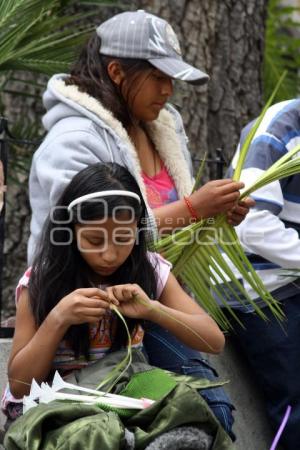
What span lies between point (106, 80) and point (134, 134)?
0.23 m

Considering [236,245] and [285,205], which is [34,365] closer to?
[236,245]

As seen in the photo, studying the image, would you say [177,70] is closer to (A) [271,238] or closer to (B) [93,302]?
(A) [271,238]

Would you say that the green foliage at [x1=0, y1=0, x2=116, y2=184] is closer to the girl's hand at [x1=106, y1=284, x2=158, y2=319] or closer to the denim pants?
the denim pants

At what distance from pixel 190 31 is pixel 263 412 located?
2.28 metres

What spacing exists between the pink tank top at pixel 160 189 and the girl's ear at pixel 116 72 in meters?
0.35

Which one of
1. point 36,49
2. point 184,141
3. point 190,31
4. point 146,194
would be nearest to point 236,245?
point 146,194

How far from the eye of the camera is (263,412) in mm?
4492

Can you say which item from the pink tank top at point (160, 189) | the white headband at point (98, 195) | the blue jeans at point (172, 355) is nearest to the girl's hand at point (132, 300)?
the white headband at point (98, 195)

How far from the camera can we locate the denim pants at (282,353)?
163 inches

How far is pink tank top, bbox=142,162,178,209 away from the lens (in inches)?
157

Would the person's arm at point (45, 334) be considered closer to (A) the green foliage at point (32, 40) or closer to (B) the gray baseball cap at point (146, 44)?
(B) the gray baseball cap at point (146, 44)

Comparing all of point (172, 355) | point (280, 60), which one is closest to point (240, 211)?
point (172, 355)

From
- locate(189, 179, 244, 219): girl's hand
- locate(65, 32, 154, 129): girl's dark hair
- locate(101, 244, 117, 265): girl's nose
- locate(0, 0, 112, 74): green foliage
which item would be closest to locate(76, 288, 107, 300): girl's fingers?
locate(101, 244, 117, 265): girl's nose

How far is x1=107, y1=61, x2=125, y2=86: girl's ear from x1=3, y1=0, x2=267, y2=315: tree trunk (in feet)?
5.87
